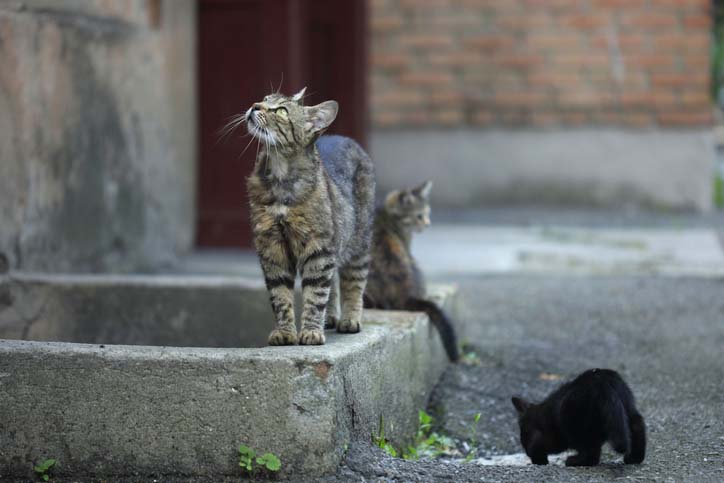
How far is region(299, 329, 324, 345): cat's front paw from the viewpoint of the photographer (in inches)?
153

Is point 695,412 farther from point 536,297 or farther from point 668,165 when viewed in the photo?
point 668,165

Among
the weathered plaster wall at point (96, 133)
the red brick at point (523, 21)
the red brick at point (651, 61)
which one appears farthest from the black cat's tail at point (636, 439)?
the red brick at point (523, 21)

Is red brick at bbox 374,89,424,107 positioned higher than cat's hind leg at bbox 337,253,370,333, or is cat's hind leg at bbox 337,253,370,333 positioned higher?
red brick at bbox 374,89,424,107

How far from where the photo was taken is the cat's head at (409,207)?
19.2ft

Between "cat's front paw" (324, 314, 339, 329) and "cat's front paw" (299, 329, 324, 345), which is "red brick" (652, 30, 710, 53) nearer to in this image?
"cat's front paw" (324, 314, 339, 329)

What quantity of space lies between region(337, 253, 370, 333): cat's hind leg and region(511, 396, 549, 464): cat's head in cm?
74

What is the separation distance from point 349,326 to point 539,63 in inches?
319

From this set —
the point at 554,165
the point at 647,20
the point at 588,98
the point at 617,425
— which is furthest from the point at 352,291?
the point at 647,20

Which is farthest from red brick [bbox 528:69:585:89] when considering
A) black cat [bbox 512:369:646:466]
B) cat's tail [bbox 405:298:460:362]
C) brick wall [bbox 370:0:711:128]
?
black cat [bbox 512:369:646:466]

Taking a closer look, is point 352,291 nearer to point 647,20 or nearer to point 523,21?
point 523,21

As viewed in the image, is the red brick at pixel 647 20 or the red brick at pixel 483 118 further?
the red brick at pixel 483 118

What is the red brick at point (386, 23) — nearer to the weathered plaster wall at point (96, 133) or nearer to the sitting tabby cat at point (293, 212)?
the weathered plaster wall at point (96, 133)

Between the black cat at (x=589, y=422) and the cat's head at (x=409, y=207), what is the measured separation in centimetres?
199

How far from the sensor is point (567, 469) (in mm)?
3791
